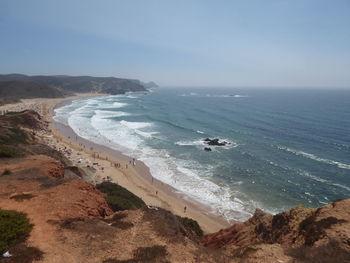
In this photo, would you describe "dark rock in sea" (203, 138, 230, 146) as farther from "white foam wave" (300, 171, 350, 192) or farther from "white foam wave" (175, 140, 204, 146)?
"white foam wave" (300, 171, 350, 192)

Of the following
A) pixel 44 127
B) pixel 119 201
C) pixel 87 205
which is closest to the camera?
pixel 87 205

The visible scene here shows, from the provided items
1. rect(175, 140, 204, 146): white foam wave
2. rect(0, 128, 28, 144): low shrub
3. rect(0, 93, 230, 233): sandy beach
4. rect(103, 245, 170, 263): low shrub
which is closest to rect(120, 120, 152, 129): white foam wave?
rect(0, 93, 230, 233): sandy beach

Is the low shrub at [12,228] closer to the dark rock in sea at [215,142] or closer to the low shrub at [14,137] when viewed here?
the low shrub at [14,137]

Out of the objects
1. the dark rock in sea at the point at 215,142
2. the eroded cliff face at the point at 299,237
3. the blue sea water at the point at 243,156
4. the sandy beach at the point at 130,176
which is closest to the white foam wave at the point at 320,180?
the blue sea water at the point at 243,156

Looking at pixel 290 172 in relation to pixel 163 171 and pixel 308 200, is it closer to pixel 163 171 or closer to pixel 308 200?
pixel 308 200

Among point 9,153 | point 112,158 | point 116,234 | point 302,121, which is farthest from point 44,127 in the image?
point 302,121

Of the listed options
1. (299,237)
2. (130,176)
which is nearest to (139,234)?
(299,237)

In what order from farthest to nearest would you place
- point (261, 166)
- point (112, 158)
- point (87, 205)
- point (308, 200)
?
point (112, 158), point (261, 166), point (308, 200), point (87, 205)
